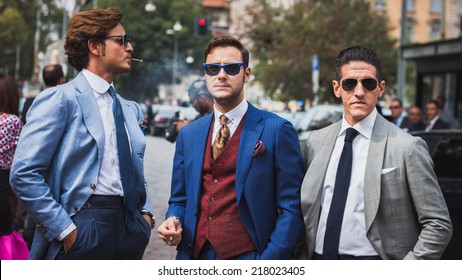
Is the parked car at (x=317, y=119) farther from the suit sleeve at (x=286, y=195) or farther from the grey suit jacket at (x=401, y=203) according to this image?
the grey suit jacket at (x=401, y=203)

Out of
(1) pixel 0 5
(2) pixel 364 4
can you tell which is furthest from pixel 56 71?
(1) pixel 0 5

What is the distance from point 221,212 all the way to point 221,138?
315 mm

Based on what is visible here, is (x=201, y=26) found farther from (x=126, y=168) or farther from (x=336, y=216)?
(x=336, y=216)

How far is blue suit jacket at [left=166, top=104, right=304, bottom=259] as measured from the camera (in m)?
3.70

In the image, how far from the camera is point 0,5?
295ft

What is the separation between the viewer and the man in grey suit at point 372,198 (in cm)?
352

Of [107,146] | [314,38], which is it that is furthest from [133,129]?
[314,38]

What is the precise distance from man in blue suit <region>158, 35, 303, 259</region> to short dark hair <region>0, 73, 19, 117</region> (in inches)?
104

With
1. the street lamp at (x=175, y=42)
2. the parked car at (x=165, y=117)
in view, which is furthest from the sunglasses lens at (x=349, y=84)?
the street lamp at (x=175, y=42)

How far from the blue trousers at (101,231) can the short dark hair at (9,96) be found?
2.48 metres

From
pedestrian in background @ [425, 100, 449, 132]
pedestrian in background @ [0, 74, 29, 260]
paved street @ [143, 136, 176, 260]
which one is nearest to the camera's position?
pedestrian in background @ [0, 74, 29, 260]

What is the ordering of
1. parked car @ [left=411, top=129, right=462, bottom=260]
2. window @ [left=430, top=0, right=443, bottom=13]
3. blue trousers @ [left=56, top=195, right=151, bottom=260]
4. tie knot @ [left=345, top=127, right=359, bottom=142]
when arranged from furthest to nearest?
1. window @ [left=430, top=0, right=443, bottom=13]
2. parked car @ [left=411, top=129, right=462, bottom=260]
3. blue trousers @ [left=56, top=195, right=151, bottom=260]
4. tie knot @ [left=345, top=127, right=359, bottom=142]

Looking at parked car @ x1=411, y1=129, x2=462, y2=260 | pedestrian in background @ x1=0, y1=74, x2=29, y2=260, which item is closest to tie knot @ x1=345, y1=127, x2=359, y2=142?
pedestrian in background @ x1=0, y1=74, x2=29, y2=260

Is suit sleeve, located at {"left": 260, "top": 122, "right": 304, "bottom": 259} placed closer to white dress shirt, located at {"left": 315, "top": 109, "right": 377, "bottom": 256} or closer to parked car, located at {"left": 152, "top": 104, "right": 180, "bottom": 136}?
white dress shirt, located at {"left": 315, "top": 109, "right": 377, "bottom": 256}
